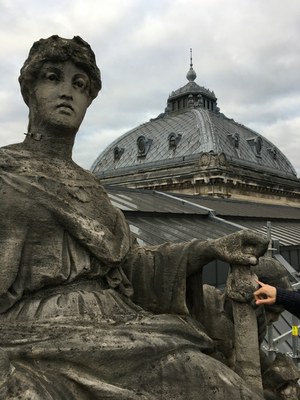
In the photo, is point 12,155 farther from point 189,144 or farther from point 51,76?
point 189,144

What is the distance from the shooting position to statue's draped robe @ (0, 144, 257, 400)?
2518 millimetres

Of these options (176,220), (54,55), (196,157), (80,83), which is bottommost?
(176,220)

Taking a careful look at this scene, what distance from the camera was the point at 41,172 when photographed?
3.28 metres

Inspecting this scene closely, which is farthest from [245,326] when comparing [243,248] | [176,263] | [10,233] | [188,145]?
[188,145]

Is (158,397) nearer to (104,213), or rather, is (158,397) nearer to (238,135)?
(104,213)

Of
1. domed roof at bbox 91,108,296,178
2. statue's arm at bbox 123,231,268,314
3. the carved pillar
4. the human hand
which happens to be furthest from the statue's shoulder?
domed roof at bbox 91,108,296,178

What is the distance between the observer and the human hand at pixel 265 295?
2986 millimetres

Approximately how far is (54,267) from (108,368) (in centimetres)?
77

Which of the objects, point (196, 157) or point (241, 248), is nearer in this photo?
point (241, 248)

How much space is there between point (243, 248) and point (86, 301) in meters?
1.08

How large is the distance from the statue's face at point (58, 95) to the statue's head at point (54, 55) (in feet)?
0.14

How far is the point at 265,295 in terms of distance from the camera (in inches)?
119

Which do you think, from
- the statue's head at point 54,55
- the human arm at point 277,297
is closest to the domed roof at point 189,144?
the statue's head at point 54,55

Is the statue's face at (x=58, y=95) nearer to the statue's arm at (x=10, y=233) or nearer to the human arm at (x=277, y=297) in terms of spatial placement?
the statue's arm at (x=10, y=233)
